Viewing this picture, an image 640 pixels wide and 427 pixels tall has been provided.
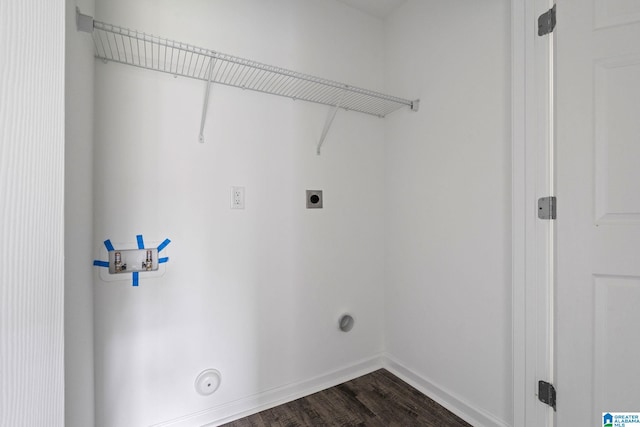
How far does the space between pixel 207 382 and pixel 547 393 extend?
1554mm

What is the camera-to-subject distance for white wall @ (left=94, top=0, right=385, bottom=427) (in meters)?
1.23

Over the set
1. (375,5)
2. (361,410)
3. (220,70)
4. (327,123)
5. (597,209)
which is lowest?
(361,410)

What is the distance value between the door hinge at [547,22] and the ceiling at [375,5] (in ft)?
3.23

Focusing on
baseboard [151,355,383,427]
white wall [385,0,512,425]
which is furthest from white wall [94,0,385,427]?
white wall [385,0,512,425]

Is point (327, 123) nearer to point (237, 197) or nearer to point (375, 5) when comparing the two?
point (237, 197)

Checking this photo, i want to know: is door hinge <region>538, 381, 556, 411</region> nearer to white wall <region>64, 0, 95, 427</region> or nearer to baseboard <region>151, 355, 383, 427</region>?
baseboard <region>151, 355, 383, 427</region>

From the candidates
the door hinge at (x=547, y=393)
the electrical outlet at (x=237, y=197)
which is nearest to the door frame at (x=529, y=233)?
the door hinge at (x=547, y=393)

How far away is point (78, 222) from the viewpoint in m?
0.93

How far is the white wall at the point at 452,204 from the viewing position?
1328mm

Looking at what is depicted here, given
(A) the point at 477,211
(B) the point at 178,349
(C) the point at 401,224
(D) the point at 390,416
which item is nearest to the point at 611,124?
(A) the point at 477,211

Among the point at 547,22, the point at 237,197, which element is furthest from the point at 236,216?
the point at 547,22

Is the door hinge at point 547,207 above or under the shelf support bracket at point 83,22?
under
